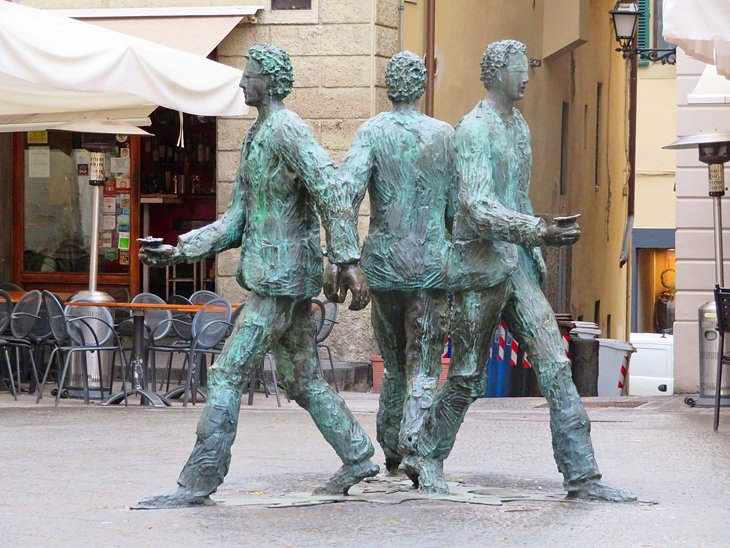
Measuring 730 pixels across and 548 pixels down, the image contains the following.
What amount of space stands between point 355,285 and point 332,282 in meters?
0.29

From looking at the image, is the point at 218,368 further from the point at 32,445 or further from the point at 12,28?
the point at 12,28

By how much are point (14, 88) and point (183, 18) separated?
11.8ft

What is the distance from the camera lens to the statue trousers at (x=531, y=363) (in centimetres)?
783

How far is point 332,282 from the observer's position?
775 centimetres

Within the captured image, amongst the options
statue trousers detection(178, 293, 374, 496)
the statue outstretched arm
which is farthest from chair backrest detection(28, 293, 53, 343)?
statue trousers detection(178, 293, 374, 496)

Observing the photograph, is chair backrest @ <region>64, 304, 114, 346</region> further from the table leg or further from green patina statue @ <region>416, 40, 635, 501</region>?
green patina statue @ <region>416, 40, 635, 501</region>

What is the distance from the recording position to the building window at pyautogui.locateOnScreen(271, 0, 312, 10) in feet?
53.6

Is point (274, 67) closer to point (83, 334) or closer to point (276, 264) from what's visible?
point (276, 264)

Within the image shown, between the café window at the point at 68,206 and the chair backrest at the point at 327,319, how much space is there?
2.89 m

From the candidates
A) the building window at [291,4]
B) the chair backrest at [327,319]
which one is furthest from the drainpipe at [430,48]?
the chair backrest at [327,319]

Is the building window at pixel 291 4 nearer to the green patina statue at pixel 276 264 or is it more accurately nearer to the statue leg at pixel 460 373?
the green patina statue at pixel 276 264

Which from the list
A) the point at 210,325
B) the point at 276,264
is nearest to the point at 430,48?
the point at 210,325

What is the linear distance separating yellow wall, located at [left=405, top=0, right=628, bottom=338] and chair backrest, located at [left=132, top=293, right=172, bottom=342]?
454 centimetres

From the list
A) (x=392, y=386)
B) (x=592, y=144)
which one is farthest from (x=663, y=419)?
(x=592, y=144)
